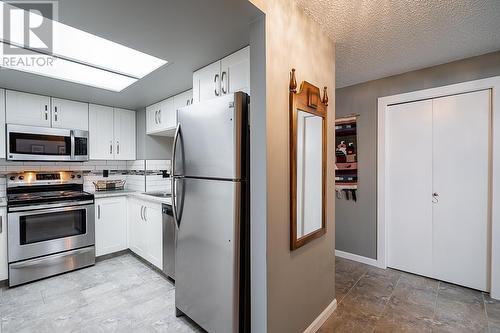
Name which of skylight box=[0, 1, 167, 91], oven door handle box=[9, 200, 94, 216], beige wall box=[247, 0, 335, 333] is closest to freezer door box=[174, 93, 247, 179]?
beige wall box=[247, 0, 335, 333]

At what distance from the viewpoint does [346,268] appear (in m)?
2.94

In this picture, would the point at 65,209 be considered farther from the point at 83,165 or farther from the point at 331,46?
the point at 331,46

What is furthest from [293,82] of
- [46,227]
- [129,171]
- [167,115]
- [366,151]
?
[129,171]

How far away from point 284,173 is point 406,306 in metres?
1.88

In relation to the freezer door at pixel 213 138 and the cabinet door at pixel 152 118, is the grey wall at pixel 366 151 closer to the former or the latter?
the freezer door at pixel 213 138

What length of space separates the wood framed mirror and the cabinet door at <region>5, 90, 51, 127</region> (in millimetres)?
3291

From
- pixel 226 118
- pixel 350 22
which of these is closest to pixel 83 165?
pixel 226 118

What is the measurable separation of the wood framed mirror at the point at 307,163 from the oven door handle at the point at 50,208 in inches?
112

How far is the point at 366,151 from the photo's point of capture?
3057 mm

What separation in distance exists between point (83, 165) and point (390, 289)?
4370 mm

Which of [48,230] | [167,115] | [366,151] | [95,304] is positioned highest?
[167,115]

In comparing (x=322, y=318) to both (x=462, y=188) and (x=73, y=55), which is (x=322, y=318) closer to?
(x=462, y=188)

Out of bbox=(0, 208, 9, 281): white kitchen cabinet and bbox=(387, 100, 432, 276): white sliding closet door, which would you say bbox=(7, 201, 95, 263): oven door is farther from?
bbox=(387, 100, 432, 276): white sliding closet door

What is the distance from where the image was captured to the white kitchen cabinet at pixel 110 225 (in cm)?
318
